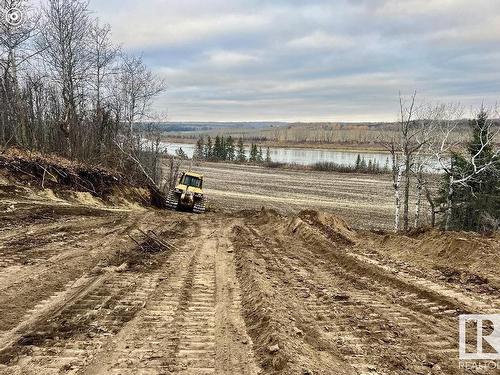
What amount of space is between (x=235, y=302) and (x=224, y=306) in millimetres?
246

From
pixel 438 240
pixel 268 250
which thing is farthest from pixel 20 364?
pixel 438 240

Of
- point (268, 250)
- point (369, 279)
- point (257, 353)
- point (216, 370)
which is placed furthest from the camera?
point (268, 250)

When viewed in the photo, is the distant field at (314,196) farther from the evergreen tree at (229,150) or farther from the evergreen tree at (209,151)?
the evergreen tree at (209,151)

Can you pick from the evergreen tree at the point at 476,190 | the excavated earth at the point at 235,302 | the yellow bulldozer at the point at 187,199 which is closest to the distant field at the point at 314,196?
the evergreen tree at the point at 476,190

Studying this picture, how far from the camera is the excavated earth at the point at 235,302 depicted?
4527 millimetres

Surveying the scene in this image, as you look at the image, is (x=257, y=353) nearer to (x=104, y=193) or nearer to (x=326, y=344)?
(x=326, y=344)

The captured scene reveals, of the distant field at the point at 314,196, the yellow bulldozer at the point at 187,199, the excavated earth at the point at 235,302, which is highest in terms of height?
the excavated earth at the point at 235,302

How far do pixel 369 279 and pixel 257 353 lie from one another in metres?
3.92

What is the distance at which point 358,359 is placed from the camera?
4566 mm

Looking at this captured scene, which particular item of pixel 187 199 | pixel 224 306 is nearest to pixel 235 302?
pixel 224 306

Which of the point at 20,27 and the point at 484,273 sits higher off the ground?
the point at 20,27

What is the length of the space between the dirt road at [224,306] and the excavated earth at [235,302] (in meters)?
0.02

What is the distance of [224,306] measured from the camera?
20.8 ft

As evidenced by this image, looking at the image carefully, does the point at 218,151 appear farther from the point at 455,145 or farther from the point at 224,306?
the point at 224,306
